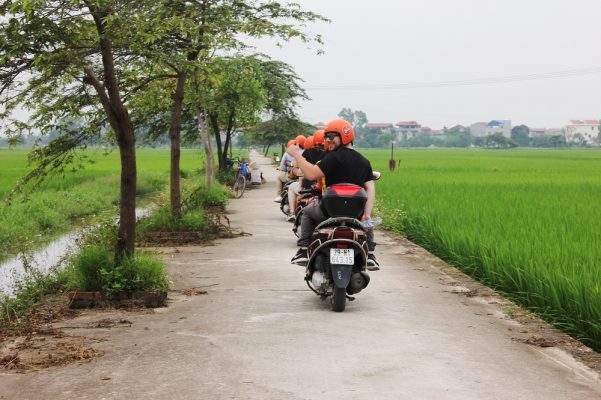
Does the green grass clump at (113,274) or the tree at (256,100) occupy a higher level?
the tree at (256,100)

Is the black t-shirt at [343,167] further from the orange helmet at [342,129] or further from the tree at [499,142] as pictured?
the tree at [499,142]

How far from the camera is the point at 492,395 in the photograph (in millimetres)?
4844

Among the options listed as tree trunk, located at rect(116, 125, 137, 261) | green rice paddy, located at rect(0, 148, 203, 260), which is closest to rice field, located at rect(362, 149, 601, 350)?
tree trunk, located at rect(116, 125, 137, 261)

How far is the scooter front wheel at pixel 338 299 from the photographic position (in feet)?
24.5

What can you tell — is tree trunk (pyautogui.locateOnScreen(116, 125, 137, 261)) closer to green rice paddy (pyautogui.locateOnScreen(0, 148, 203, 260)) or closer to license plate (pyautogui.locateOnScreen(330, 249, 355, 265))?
green rice paddy (pyautogui.locateOnScreen(0, 148, 203, 260))

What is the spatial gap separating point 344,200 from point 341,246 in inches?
18.0

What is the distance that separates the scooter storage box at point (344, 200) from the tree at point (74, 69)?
231cm

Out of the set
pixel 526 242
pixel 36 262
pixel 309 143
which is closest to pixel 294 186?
pixel 309 143

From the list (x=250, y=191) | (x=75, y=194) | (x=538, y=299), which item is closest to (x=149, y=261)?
(x=538, y=299)

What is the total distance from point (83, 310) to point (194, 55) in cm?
559

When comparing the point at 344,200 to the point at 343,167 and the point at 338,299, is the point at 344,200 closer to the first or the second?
the point at 343,167

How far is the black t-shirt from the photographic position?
781 cm

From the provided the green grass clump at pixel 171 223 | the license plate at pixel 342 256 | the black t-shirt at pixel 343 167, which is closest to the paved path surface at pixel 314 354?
the license plate at pixel 342 256

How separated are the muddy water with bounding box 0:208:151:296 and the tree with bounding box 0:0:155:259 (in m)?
1.50
